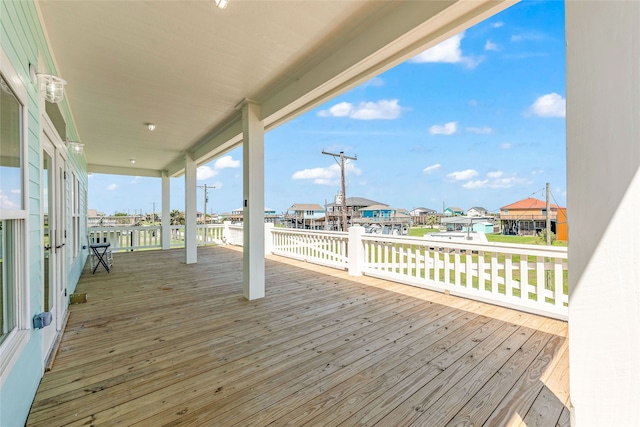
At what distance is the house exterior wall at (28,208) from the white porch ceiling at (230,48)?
493 mm

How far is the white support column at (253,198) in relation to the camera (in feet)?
13.0

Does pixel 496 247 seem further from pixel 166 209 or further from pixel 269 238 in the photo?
pixel 166 209

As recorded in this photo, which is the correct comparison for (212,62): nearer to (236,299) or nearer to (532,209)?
(236,299)

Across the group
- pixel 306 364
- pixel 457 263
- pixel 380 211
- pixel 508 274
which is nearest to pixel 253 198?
pixel 306 364

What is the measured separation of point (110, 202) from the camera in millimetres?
11453

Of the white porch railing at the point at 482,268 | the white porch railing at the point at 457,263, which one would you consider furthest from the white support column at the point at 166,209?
the white porch railing at the point at 482,268

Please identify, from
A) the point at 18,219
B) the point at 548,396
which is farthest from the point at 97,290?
the point at 548,396

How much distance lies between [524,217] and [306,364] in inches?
440

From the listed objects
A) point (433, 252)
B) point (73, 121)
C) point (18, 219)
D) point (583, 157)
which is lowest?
point (433, 252)

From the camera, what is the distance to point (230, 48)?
8.71 feet

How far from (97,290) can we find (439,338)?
519 centimetres

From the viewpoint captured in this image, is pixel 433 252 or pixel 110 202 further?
pixel 110 202

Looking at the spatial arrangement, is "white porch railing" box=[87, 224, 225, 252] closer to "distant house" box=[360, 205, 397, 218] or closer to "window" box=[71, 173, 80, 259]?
"window" box=[71, 173, 80, 259]

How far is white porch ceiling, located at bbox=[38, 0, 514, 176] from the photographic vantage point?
7.00 ft
